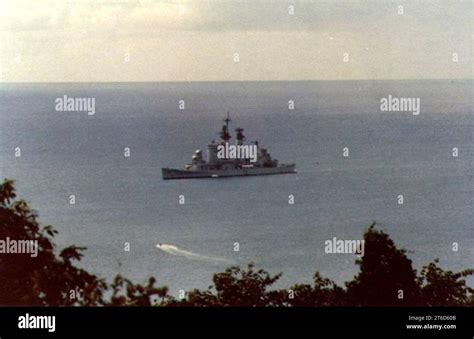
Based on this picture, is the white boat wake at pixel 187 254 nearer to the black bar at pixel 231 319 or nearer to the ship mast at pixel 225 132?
the black bar at pixel 231 319

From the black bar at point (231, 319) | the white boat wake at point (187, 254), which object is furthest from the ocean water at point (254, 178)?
the black bar at point (231, 319)

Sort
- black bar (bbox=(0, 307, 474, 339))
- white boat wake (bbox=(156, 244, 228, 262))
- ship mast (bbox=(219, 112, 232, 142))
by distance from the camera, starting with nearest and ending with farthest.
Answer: black bar (bbox=(0, 307, 474, 339)), white boat wake (bbox=(156, 244, 228, 262)), ship mast (bbox=(219, 112, 232, 142))

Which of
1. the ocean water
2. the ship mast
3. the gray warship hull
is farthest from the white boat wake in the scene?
the ship mast

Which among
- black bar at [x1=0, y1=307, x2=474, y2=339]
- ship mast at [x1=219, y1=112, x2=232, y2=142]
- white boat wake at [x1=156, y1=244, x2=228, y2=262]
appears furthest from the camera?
ship mast at [x1=219, y1=112, x2=232, y2=142]

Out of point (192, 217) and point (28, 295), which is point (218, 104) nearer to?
point (192, 217)

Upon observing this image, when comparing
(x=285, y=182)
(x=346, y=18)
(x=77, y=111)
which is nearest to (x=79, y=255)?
(x=77, y=111)

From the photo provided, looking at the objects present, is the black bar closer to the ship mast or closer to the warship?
the warship

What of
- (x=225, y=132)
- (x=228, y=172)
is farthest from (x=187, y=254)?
(x=225, y=132)

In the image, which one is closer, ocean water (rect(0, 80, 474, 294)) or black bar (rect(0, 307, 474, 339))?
black bar (rect(0, 307, 474, 339))
